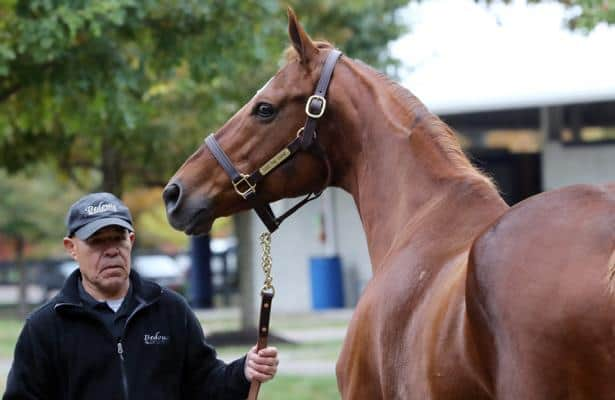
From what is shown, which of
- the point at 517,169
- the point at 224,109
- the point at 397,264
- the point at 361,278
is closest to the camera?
the point at 397,264

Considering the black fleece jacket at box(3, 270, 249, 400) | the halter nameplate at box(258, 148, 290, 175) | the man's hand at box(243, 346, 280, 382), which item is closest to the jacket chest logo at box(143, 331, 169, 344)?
the black fleece jacket at box(3, 270, 249, 400)

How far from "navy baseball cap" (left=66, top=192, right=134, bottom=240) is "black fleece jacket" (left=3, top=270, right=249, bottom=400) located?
0.21m

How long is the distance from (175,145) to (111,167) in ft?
5.16

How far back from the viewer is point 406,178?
14.2 ft

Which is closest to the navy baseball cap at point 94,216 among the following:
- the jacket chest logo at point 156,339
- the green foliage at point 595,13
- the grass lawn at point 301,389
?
the jacket chest logo at point 156,339

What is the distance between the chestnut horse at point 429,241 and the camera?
289cm

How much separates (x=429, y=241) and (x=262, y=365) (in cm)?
87

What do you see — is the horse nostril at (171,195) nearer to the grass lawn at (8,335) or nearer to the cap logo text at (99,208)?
the cap logo text at (99,208)

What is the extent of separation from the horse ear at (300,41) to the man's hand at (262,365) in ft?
4.02

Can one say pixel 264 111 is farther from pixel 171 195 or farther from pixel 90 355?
pixel 90 355

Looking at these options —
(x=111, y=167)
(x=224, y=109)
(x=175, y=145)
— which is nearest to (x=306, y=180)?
(x=224, y=109)

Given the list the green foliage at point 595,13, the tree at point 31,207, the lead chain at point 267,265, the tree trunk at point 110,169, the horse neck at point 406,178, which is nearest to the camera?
the horse neck at point 406,178

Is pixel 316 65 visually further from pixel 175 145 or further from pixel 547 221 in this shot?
pixel 175 145

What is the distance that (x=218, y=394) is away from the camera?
4.38m
